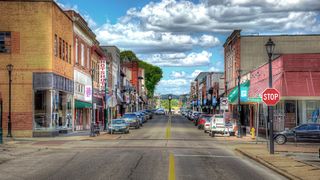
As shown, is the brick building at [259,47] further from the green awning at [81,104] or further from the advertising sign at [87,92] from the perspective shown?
the green awning at [81,104]

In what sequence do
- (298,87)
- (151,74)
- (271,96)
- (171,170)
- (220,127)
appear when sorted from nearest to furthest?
(171,170) → (271,96) → (298,87) → (220,127) → (151,74)

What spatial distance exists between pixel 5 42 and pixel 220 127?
18.1m

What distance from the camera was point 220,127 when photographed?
44188 mm

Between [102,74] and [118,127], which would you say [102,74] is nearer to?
[102,74]

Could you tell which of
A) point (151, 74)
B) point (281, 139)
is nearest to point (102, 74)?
point (281, 139)

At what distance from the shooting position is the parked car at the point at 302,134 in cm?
3297

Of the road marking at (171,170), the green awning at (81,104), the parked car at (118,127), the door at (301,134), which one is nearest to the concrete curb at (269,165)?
the road marking at (171,170)

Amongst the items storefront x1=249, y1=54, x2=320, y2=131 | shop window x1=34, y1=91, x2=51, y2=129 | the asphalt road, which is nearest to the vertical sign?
shop window x1=34, y1=91, x2=51, y2=129

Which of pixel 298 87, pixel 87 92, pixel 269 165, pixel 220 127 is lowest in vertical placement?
pixel 269 165

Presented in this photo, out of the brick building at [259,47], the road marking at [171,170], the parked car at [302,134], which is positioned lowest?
the road marking at [171,170]

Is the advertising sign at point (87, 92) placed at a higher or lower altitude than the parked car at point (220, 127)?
higher

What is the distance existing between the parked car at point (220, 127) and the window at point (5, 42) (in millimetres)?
16874

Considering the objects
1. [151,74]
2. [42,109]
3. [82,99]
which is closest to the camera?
[42,109]

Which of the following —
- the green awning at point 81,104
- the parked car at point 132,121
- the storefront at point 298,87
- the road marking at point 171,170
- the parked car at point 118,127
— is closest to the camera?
the road marking at point 171,170
